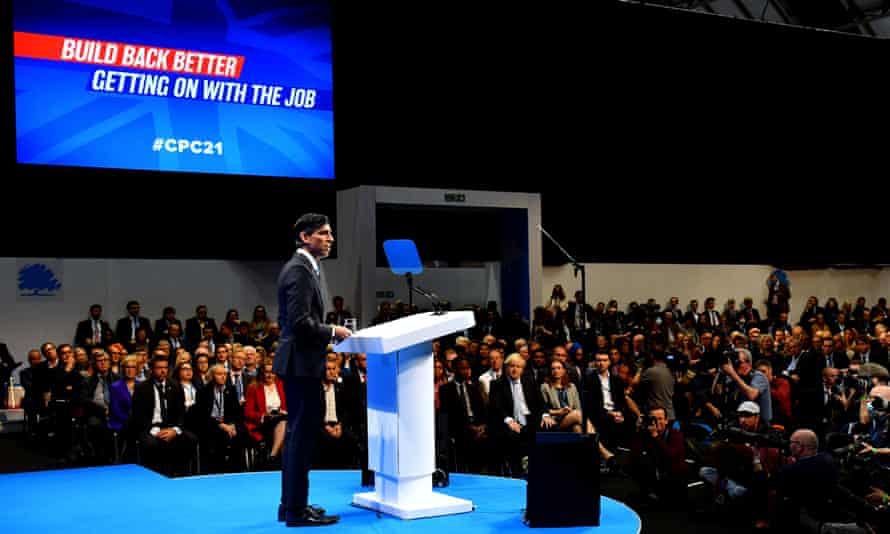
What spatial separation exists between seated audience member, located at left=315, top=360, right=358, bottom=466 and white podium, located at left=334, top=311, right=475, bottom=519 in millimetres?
2810

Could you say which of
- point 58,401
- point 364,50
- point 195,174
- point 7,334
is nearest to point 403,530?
point 58,401

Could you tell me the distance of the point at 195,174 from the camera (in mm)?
12781

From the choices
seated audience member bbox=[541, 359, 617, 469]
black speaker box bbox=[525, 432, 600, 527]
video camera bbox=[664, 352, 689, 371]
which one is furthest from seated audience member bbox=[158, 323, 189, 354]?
black speaker box bbox=[525, 432, 600, 527]

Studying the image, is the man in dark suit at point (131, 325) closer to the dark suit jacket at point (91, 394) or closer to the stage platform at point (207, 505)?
the dark suit jacket at point (91, 394)

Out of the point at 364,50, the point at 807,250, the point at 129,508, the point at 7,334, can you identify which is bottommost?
the point at 129,508

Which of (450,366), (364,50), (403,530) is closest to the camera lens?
(403,530)

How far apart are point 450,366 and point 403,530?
4.57 m

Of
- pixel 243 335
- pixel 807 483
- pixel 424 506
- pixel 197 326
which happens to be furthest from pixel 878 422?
pixel 197 326

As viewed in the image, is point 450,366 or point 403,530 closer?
point 403,530

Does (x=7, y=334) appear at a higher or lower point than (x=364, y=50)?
lower

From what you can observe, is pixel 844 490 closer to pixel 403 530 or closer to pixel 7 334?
pixel 403 530

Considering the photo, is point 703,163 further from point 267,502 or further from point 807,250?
point 267,502

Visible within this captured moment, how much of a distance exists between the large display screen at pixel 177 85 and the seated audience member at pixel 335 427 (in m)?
4.50

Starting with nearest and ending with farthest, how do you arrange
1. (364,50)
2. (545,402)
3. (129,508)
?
(129,508) < (545,402) < (364,50)
